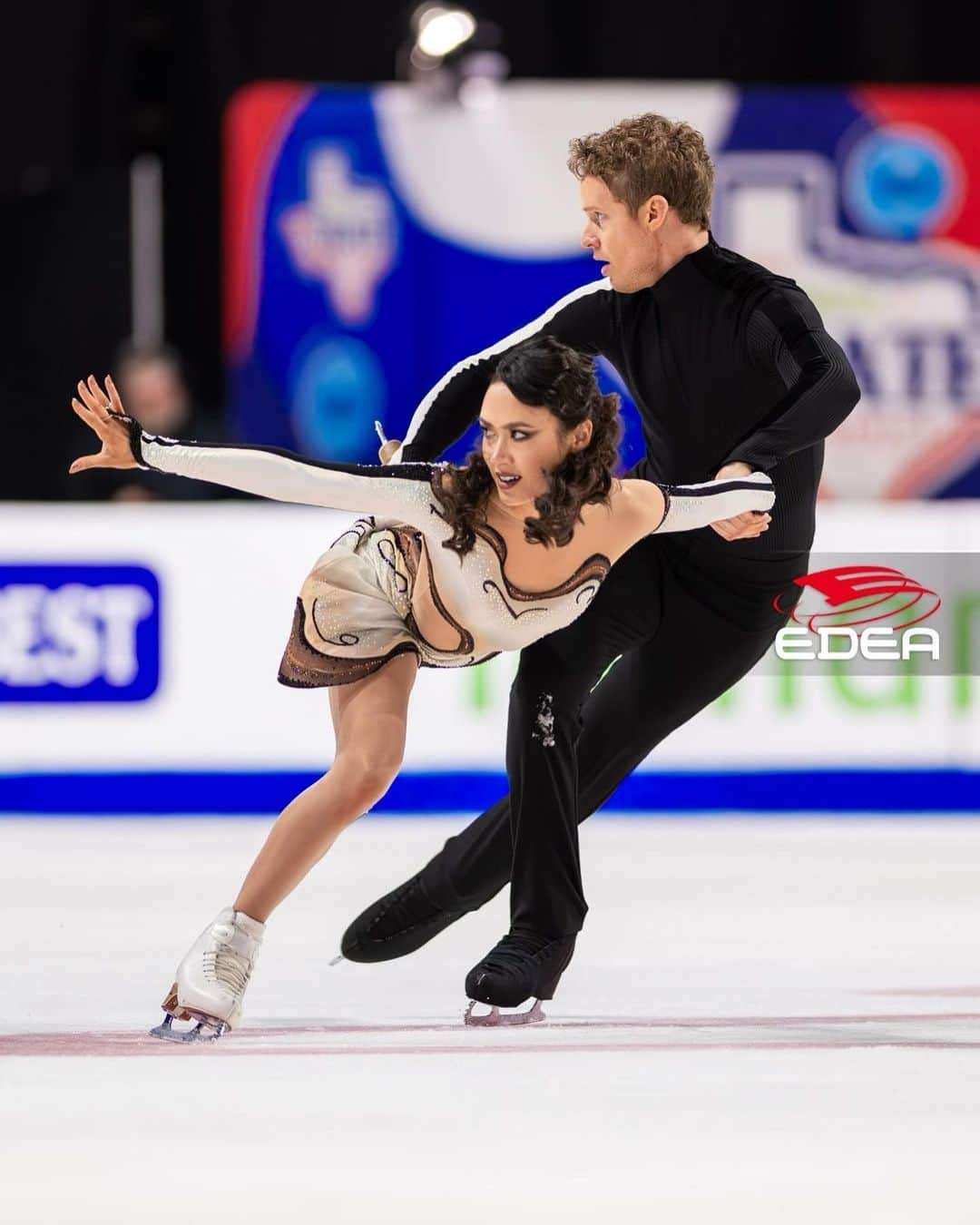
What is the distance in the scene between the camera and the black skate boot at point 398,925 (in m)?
3.32

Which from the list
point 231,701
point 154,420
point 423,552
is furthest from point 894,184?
point 423,552

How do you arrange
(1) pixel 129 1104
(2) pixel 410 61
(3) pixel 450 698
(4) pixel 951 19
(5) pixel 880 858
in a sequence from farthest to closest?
(4) pixel 951 19, (2) pixel 410 61, (3) pixel 450 698, (5) pixel 880 858, (1) pixel 129 1104

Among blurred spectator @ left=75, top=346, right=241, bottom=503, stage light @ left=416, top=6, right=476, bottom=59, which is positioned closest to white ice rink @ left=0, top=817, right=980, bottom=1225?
blurred spectator @ left=75, top=346, right=241, bottom=503

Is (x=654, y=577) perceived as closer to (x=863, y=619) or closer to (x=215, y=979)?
(x=215, y=979)

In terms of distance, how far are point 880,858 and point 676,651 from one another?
6.79ft

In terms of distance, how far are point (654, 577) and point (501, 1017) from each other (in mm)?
649

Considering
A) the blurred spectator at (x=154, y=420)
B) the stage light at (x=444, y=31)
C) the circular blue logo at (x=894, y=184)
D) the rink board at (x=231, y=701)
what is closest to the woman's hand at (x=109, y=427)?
the rink board at (x=231, y=701)

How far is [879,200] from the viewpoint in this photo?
8391 mm

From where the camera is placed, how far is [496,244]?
8.27 m

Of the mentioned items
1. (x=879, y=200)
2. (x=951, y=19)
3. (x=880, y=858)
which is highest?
(x=951, y=19)

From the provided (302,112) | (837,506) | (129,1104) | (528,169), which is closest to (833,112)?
(528,169)

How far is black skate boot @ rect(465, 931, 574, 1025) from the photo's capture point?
3.00 metres

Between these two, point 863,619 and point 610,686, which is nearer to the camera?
point 610,686

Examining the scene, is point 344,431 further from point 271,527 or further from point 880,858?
point 880,858
